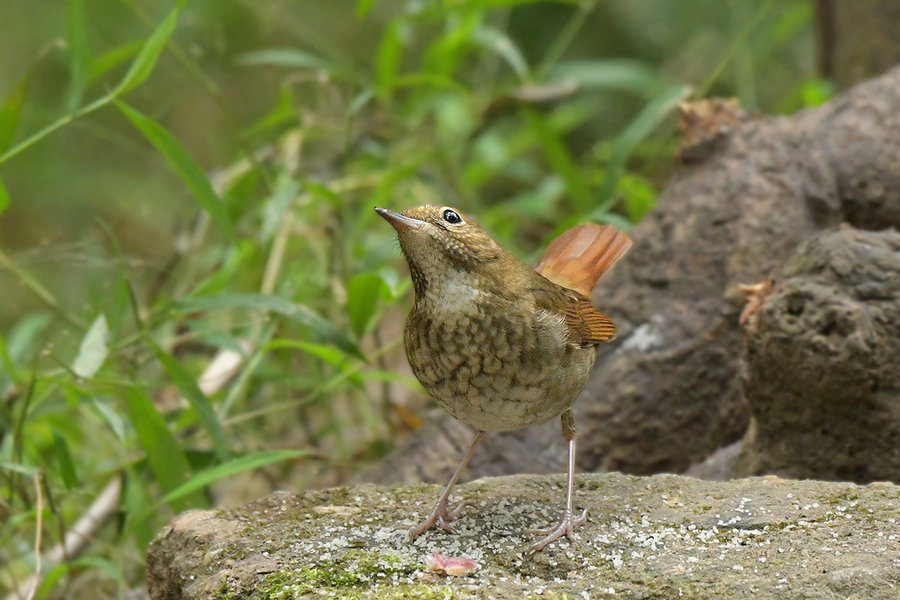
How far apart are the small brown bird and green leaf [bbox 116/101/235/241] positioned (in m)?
1.27

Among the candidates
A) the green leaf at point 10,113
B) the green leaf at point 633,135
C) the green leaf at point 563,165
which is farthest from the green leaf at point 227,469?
the green leaf at point 563,165

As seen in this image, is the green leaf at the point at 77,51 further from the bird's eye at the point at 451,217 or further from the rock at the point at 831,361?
the rock at the point at 831,361

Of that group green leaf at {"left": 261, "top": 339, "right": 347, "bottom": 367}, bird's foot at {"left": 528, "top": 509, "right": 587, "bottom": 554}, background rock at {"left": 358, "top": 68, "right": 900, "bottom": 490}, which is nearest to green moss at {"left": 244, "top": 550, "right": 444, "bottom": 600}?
bird's foot at {"left": 528, "top": 509, "right": 587, "bottom": 554}

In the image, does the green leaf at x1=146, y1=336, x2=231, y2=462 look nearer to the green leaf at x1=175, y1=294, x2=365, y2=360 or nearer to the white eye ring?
the green leaf at x1=175, y1=294, x2=365, y2=360

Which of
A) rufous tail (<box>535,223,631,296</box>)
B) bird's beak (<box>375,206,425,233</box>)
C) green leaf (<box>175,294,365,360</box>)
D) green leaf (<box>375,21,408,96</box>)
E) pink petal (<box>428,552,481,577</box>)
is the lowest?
pink petal (<box>428,552,481,577</box>)

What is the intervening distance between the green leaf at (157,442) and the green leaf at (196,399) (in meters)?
0.13

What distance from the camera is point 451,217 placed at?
2725mm

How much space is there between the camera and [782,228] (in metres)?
4.11

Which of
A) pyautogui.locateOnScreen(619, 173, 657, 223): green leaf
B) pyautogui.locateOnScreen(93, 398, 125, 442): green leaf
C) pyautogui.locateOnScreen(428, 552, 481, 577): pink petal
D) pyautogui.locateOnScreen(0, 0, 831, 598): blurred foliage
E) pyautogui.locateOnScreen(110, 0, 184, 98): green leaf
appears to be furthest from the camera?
pyautogui.locateOnScreen(619, 173, 657, 223): green leaf

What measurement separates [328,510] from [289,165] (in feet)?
9.11

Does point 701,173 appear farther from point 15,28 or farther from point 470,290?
point 15,28

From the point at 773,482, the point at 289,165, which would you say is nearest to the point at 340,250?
the point at 289,165

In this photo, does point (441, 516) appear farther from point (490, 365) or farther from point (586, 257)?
point (586, 257)

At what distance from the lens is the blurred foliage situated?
3748 mm
